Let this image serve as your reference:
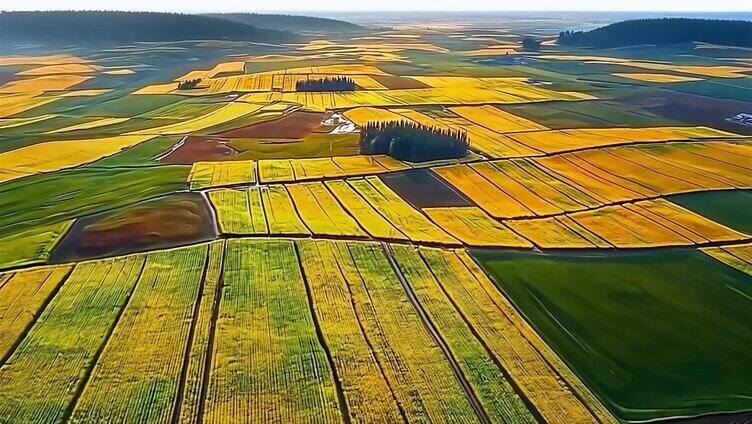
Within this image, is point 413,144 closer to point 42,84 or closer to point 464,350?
point 464,350

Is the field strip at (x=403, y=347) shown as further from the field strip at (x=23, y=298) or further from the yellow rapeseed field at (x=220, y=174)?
the yellow rapeseed field at (x=220, y=174)

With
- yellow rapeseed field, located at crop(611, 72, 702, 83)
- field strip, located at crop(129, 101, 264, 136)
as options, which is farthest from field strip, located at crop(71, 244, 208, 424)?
yellow rapeseed field, located at crop(611, 72, 702, 83)

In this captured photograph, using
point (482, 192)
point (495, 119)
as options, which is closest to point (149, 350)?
point (482, 192)

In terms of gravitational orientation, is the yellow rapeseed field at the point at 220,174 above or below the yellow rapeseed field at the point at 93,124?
above

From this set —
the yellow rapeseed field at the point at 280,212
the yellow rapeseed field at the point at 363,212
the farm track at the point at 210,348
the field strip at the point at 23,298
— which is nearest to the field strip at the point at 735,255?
the yellow rapeseed field at the point at 363,212

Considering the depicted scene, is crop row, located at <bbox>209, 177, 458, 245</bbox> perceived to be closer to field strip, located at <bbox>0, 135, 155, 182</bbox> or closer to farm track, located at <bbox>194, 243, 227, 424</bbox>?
farm track, located at <bbox>194, 243, 227, 424</bbox>

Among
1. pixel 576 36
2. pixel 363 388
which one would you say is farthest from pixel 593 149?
pixel 576 36
